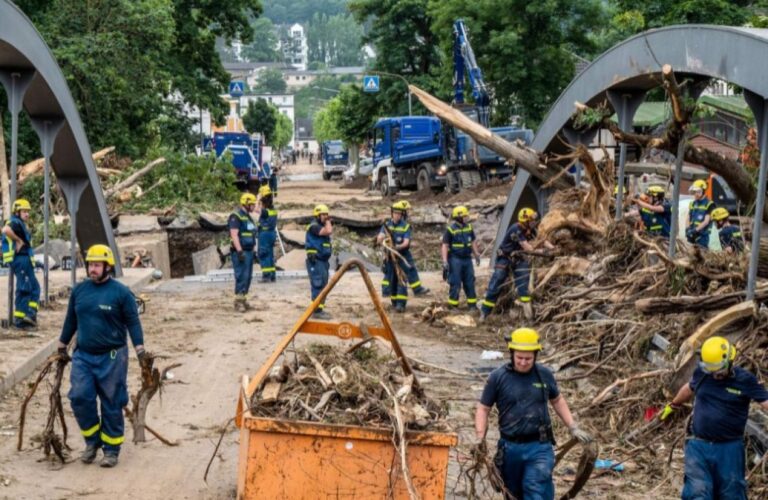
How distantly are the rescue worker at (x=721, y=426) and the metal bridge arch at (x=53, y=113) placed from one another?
10.0 m

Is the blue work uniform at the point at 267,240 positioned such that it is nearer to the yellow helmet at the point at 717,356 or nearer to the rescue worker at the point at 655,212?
the rescue worker at the point at 655,212

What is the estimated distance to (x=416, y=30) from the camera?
6297 centimetres

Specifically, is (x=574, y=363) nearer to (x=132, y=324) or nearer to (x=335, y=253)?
(x=132, y=324)

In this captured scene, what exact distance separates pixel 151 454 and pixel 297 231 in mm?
21224

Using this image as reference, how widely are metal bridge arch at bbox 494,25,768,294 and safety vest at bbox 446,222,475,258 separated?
249 cm

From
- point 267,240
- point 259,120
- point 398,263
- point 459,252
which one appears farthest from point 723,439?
point 259,120

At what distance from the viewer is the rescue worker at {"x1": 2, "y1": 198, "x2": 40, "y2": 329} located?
17.2 meters

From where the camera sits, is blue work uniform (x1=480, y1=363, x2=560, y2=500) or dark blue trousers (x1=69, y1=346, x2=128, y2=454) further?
dark blue trousers (x1=69, y1=346, x2=128, y2=454)

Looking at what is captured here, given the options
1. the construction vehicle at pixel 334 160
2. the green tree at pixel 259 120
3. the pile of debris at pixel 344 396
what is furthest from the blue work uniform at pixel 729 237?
the green tree at pixel 259 120

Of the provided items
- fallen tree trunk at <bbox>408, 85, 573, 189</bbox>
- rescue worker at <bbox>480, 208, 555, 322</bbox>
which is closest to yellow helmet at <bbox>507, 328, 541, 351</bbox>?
rescue worker at <bbox>480, 208, 555, 322</bbox>

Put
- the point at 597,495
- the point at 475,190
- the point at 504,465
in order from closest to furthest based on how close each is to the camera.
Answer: the point at 504,465 < the point at 597,495 < the point at 475,190

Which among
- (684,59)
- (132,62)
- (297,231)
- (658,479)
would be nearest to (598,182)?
(684,59)

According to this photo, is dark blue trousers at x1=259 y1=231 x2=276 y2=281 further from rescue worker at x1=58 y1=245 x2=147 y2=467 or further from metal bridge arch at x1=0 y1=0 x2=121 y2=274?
rescue worker at x1=58 y1=245 x2=147 y2=467

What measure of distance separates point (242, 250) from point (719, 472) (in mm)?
13226
